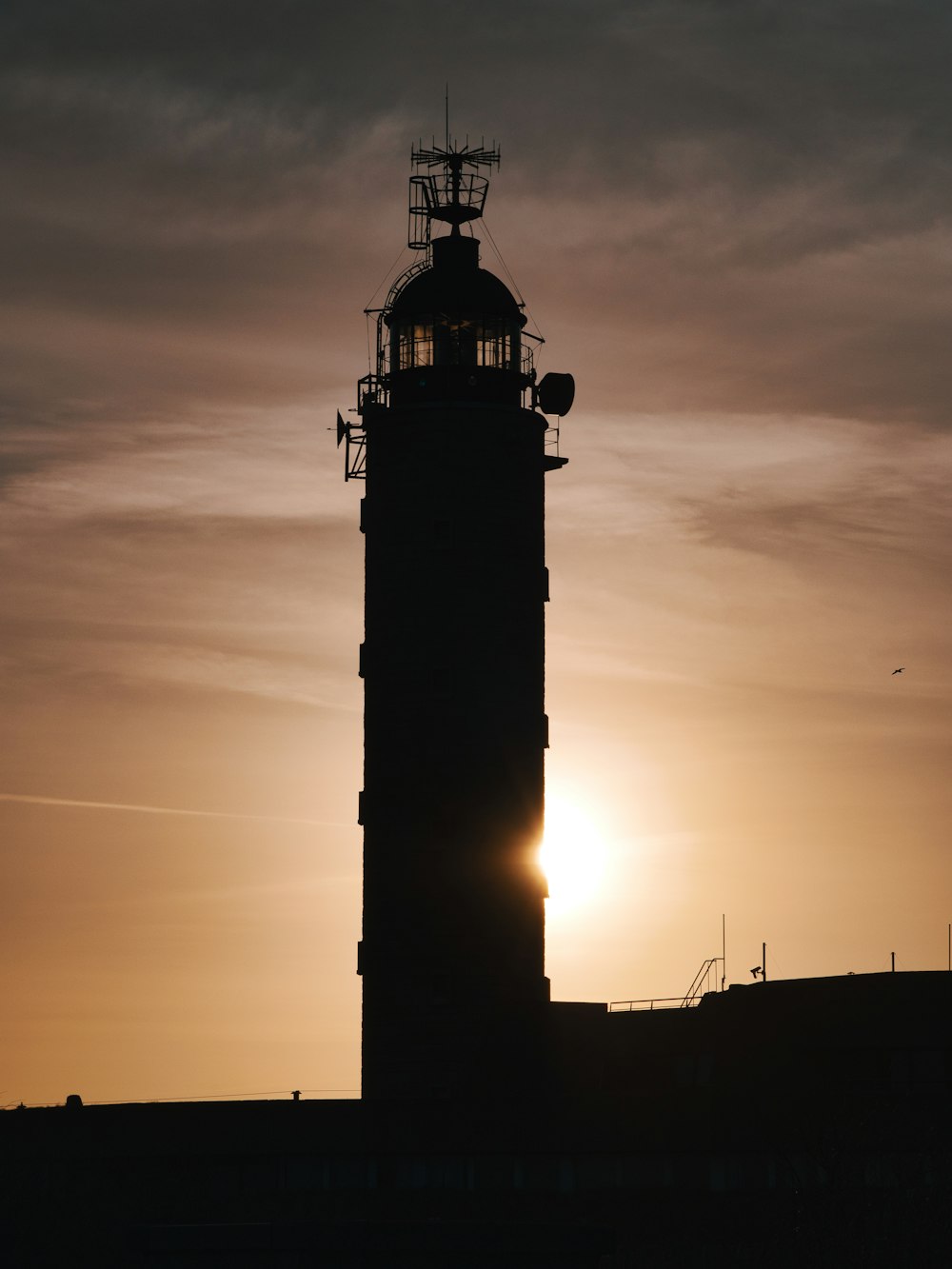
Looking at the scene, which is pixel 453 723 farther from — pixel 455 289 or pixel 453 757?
pixel 455 289

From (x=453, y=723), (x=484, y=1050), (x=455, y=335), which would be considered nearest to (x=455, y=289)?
(x=455, y=335)

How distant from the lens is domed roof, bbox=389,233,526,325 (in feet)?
312

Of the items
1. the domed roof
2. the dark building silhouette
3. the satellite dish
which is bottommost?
the dark building silhouette

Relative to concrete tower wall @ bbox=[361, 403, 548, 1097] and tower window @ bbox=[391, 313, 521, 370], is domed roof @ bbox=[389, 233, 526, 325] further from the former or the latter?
concrete tower wall @ bbox=[361, 403, 548, 1097]

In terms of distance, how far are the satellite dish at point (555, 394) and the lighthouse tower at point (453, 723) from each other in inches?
33.2

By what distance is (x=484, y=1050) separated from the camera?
89.9m

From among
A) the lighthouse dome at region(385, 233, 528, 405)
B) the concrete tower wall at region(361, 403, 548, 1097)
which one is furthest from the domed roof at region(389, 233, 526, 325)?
the concrete tower wall at region(361, 403, 548, 1097)

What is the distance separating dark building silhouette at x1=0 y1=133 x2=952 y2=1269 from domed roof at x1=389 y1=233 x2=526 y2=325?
4.3 inches

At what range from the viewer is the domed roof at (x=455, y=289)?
3748 inches

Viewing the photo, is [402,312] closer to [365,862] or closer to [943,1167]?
[365,862]

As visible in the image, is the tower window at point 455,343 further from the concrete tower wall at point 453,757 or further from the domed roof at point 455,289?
the concrete tower wall at point 453,757

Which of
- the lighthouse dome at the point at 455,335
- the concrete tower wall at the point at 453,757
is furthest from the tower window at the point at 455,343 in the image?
the concrete tower wall at the point at 453,757

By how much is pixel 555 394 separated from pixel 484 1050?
2356 centimetres

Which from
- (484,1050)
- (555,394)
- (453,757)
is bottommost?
(484,1050)
